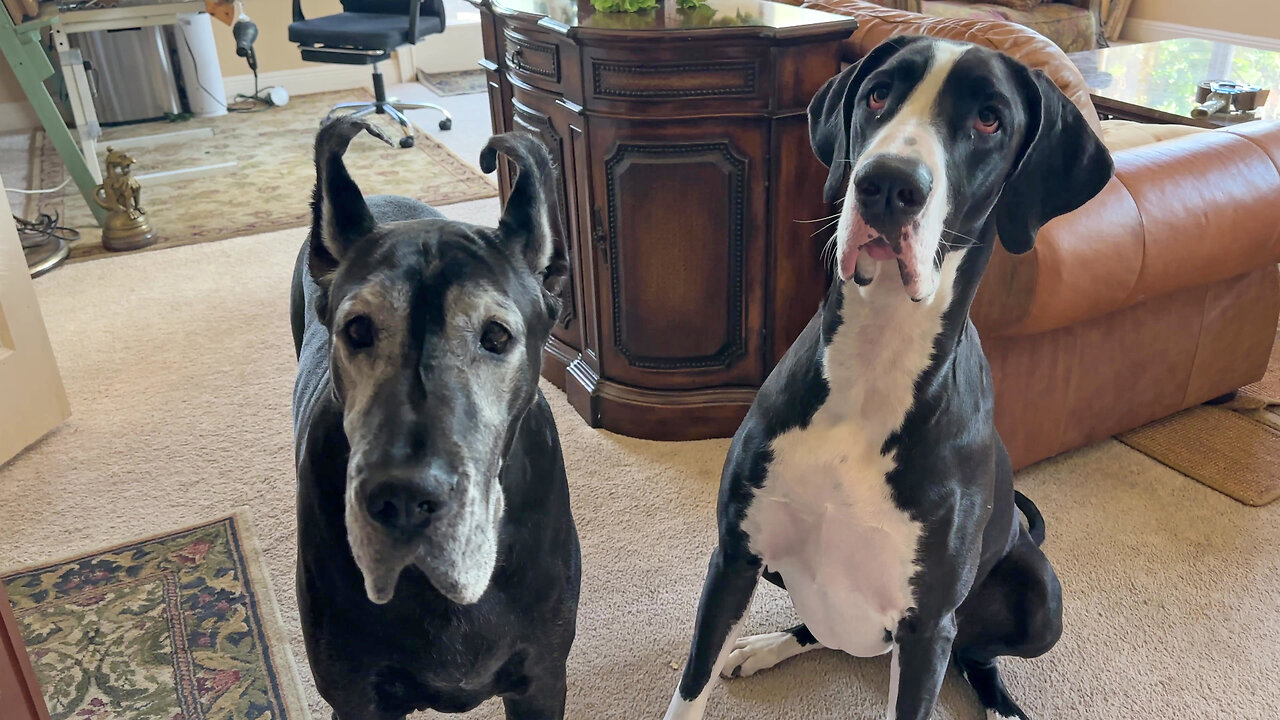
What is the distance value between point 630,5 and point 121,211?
246 centimetres

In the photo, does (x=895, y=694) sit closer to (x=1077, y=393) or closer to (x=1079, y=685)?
(x=1079, y=685)

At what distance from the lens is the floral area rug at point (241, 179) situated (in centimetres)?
402

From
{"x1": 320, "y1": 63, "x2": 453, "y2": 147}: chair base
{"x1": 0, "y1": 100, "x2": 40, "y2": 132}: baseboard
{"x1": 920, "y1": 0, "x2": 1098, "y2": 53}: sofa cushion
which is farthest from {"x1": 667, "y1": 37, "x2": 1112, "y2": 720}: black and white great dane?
{"x1": 0, "y1": 100, "x2": 40, "y2": 132}: baseboard

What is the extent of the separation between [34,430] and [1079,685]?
7.96 feet

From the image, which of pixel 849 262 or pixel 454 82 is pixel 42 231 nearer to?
pixel 454 82

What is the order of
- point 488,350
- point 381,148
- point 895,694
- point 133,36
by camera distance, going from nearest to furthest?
point 488,350
point 895,694
point 381,148
point 133,36

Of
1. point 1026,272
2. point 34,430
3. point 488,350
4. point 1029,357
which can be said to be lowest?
point 34,430

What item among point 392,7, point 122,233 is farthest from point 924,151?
point 392,7

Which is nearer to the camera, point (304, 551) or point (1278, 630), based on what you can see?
point (304, 551)

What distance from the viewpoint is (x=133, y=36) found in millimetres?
5523

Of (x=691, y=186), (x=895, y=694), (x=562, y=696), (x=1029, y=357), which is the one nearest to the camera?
(x=562, y=696)

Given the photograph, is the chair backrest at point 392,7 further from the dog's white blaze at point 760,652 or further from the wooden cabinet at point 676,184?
the dog's white blaze at point 760,652

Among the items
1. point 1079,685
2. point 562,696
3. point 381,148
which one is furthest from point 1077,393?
point 381,148

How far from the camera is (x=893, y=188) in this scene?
1060mm
